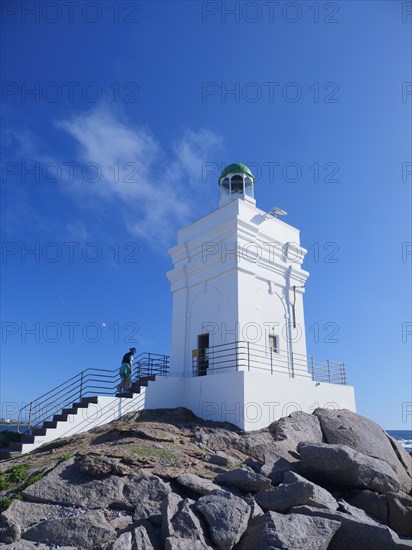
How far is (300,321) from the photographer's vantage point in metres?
20.2

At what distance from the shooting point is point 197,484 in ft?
31.0

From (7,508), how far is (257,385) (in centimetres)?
864


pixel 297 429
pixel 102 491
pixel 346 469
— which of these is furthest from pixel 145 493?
pixel 297 429

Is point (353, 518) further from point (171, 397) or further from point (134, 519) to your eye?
point (171, 397)

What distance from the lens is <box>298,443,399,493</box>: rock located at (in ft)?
35.5

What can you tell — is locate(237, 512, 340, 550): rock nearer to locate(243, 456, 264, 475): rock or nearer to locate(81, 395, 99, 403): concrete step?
locate(243, 456, 264, 475): rock

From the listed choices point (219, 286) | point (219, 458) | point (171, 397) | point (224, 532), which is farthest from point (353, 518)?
point (219, 286)

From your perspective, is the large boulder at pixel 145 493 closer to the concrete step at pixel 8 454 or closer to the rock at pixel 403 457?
the concrete step at pixel 8 454

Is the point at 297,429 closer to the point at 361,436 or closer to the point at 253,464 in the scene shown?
the point at 361,436

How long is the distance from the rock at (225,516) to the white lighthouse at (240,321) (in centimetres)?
609

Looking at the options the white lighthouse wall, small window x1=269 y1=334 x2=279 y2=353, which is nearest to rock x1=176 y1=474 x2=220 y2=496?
the white lighthouse wall

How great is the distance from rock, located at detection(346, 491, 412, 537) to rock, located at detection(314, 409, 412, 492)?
437cm

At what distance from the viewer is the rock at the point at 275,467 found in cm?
1068

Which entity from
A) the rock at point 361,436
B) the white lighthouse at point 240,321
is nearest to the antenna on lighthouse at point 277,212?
the white lighthouse at point 240,321
